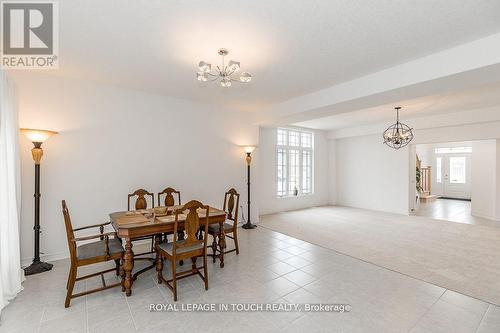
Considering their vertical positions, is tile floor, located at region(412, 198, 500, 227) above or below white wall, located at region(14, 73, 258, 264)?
below

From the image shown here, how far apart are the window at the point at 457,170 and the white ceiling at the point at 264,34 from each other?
1003 cm

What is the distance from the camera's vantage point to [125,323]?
7.15ft

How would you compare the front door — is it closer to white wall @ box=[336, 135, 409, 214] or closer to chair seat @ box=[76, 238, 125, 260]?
white wall @ box=[336, 135, 409, 214]

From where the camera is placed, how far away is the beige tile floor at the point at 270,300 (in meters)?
2.14

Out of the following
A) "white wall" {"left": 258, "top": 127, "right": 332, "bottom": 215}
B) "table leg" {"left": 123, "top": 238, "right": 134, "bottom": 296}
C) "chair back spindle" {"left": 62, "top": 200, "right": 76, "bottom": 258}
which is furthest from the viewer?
"white wall" {"left": 258, "top": 127, "right": 332, "bottom": 215}

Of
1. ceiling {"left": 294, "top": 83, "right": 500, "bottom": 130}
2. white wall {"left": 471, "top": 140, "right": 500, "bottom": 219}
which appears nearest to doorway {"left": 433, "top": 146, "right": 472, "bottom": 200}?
white wall {"left": 471, "top": 140, "right": 500, "bottom": 219}

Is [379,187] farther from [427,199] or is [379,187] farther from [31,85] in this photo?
[31,85]

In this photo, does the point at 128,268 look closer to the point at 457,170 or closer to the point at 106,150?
the point at 106,150

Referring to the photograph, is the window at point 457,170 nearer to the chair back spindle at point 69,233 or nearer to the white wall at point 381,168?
the white wall at point 381,168

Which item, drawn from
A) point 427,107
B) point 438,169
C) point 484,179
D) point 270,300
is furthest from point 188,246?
point 438,169

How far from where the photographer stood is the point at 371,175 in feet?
25.7

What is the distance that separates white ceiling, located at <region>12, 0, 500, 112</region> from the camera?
207cm

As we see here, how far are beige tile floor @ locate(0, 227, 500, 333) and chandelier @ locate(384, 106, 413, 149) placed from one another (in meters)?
3.51

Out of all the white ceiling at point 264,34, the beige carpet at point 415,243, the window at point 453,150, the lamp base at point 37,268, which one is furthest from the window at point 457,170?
the lamp base at point 37,268
